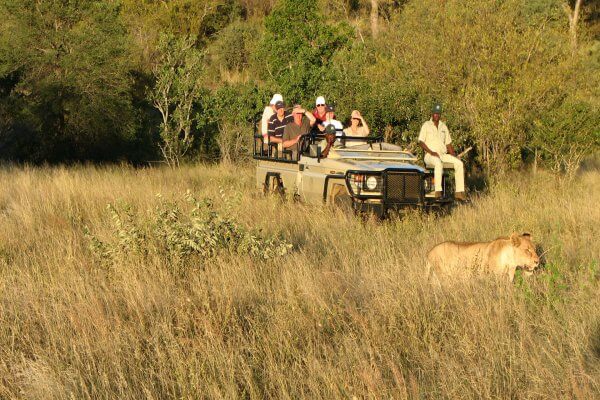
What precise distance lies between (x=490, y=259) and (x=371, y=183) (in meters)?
3.69

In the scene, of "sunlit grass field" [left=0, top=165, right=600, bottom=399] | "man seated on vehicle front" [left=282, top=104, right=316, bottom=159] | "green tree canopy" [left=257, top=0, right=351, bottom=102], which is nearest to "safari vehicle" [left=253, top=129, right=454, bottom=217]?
"man seated on vehicle front" [left=282, top=104, right=316, bottom=159]

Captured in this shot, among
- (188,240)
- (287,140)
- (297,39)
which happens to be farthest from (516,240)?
(297,39)

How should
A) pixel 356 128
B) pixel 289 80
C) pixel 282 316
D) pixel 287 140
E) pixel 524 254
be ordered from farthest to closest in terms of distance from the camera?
1. pixel 289 80
2. pixel 356 128
3. pixel 287 140
4. pixel 524 254
5. pixel 282 316

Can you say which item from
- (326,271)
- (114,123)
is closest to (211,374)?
(326,271)

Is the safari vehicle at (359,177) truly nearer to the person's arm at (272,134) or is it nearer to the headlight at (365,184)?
the headlight at (365,184)

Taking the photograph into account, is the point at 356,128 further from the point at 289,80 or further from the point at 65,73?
the point at 65,73

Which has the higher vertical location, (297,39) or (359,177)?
(297,39)

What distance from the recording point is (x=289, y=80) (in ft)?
69.0

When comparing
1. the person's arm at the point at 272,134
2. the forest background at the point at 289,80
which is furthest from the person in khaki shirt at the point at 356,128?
the forest background at the point at 289,80

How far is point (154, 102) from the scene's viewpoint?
2331 centimetres

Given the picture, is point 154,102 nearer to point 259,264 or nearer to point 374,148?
point 374,148

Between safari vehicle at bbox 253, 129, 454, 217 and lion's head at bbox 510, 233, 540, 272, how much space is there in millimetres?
3530

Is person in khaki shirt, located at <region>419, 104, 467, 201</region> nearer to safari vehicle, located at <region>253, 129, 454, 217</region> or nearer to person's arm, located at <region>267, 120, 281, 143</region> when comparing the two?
safari vehicle, located at <region>253, 129, 454, 217</region>

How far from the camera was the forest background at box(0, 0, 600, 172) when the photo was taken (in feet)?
50.6
